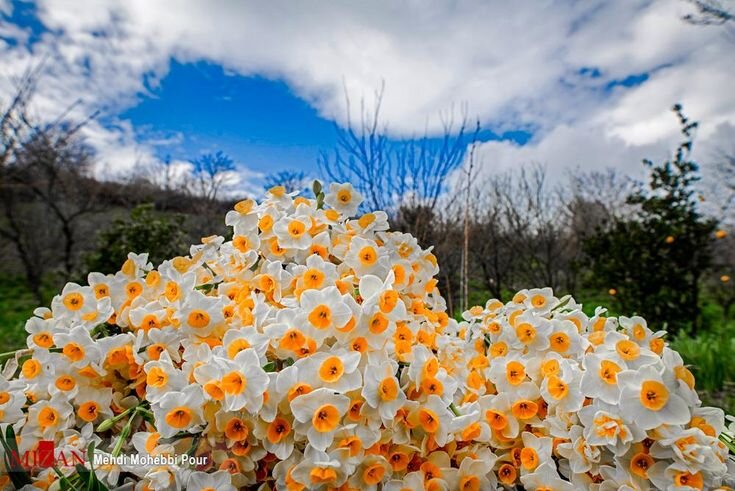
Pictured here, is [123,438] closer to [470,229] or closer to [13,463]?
[13,463]

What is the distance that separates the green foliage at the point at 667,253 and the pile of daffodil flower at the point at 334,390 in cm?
506

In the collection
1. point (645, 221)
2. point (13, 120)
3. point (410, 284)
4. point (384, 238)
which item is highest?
point (13, 120)

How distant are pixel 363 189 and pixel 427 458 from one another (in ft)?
11.1

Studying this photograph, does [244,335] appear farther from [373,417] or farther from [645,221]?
[645,221]

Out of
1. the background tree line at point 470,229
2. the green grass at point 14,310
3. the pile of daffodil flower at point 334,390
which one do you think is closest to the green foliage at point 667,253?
the background tree line at point 470,229

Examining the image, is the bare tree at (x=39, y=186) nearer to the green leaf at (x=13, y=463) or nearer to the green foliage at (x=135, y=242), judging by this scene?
the green foliage at (x=135, y=242)

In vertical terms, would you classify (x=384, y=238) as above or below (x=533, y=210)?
below

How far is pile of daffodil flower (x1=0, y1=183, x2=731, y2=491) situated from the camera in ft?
2.89

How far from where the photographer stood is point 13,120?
6.88 metres

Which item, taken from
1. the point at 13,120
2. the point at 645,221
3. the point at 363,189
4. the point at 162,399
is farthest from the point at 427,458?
the point at 13,120

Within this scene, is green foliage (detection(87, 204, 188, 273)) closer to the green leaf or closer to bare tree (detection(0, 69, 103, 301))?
bare tree (detection(0, 69, 103, 301))

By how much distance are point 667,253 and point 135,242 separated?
7280mm

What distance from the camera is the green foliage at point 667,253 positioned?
17.6ft

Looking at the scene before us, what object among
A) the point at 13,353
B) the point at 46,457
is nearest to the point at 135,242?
the point at 13,353
